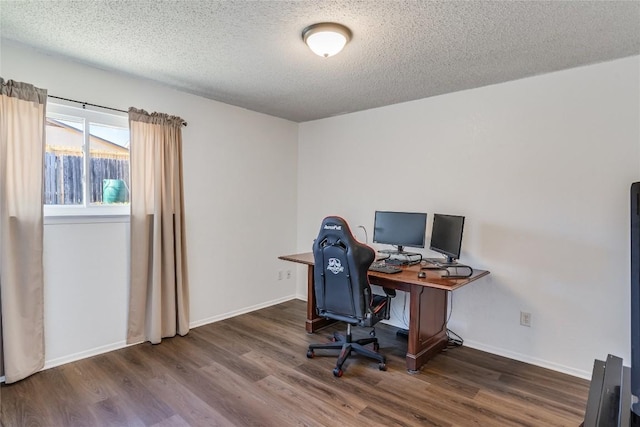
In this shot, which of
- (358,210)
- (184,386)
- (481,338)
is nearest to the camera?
(184,386)

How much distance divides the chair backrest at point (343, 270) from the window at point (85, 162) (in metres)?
1.84

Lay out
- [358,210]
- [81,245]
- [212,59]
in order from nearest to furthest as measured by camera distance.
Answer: [212,59]
[81,245]
[358,210]

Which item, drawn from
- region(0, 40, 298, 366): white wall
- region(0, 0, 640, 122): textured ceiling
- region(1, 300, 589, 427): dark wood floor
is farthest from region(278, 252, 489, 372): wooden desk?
region(0, 40, 298, 366): white wall

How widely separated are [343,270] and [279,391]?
0.96 metres

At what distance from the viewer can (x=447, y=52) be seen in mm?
2439

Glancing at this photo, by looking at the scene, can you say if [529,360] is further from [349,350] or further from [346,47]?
[346,47]

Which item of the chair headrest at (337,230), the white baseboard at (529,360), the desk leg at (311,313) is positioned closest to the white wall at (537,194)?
the white baseboard at (529,360)

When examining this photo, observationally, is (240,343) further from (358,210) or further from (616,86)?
(616,86)

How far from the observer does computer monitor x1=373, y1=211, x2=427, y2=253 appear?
3260mm

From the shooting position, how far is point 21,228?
2443 millimetres

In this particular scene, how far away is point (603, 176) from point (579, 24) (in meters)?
1.15

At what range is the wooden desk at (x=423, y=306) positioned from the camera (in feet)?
8.39

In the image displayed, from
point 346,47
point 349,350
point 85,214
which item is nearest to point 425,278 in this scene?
point 349,350

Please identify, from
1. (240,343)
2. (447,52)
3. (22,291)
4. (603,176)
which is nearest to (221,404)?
(240,343)
